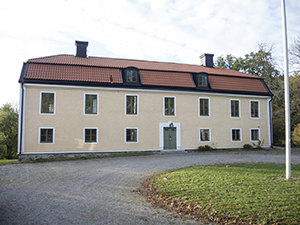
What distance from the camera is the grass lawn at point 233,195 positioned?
5.13m

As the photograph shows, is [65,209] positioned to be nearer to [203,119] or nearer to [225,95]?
[203,119]

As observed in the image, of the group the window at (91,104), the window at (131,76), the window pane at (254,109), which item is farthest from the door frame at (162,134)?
the window pane at (254,109)

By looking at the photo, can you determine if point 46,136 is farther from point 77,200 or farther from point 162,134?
point 77,200

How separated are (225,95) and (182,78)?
426cm

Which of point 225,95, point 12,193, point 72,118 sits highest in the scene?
point 225,95

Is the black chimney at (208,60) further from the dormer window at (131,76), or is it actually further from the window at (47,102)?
the window at (47,102)

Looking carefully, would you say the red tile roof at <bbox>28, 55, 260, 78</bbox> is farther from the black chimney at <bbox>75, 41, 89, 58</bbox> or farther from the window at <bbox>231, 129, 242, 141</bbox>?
the window at <bbox>231, 129, 242, 141</bbox>

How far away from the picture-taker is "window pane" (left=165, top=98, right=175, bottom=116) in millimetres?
19969

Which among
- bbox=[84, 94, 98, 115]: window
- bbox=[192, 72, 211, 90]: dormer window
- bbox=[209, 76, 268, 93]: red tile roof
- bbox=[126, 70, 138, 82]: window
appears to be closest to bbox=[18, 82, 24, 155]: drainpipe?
bbox=[84, 94, 98, 115]: window

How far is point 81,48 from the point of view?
22.0 m

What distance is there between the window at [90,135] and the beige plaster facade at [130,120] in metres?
0.23

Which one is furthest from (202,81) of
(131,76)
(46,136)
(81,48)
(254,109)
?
(46,136)

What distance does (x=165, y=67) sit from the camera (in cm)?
2211

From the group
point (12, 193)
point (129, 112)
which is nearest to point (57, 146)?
point (129, 112)
